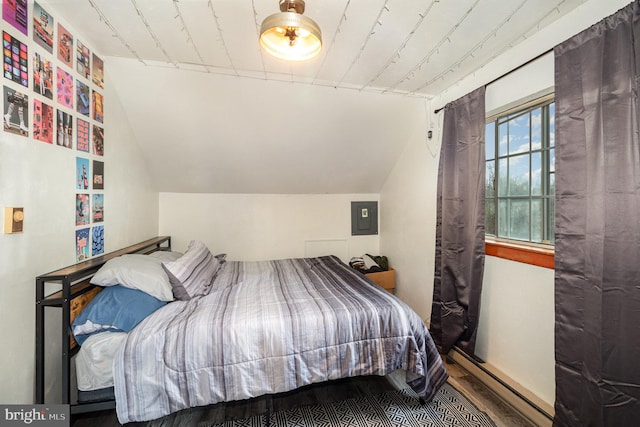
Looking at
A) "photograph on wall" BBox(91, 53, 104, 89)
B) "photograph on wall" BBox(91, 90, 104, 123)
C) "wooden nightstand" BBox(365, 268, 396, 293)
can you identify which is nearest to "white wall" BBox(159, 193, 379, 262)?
"wooden nightstand" BBox(365, 268, 396, 293)

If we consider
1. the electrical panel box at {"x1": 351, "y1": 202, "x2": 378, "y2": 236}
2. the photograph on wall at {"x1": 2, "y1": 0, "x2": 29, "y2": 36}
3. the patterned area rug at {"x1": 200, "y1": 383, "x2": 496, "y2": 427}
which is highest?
the photograph on wall at {"x1": 2, "y1": 0, "x2": 29, "y2": 36}

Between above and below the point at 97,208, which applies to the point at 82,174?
above

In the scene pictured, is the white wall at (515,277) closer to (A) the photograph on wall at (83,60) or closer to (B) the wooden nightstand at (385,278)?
(B) the wooden nightstand at (385,278)

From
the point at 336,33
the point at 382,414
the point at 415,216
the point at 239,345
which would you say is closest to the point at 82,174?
the point at 239,345

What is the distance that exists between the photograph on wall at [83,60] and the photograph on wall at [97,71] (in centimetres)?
5

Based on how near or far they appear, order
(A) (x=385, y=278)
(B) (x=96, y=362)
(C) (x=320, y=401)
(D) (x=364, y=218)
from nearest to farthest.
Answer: (B) (x=96, y=362) < (C) (x=320, y=401) < (A) (x=385, y=278) < (D) (x=364, y=218)

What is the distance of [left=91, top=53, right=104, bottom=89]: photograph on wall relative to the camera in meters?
1.88

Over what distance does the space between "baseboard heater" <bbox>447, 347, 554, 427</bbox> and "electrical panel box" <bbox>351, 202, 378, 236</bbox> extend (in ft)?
6.24

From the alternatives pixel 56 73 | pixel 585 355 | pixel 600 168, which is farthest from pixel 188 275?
pixel 600 168

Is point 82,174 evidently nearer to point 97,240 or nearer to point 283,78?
point 97,240

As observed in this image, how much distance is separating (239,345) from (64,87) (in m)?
1.86

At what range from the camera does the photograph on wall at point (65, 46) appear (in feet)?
5.11

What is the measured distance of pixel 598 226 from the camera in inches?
51.0

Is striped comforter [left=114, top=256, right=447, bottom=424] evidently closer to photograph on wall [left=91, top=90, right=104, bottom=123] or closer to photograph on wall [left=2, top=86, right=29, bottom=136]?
photograph on wall [left=2, top=86, right=29, bottom=136]
